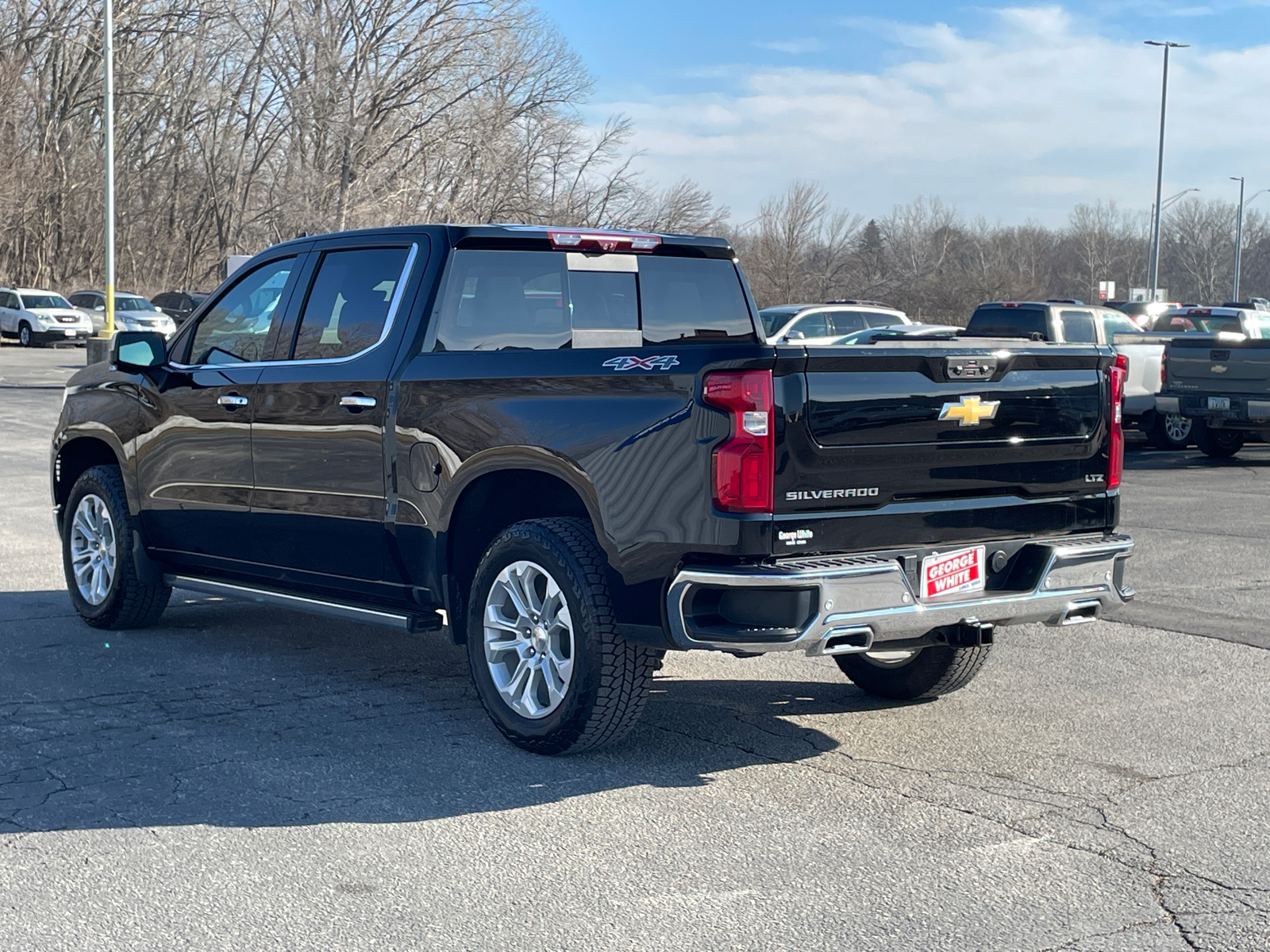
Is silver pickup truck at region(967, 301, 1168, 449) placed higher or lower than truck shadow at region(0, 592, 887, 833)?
higher

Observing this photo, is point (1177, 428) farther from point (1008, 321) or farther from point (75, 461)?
point (75, 461)

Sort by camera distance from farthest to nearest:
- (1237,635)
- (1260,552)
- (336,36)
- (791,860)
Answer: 1. (336,36)
2. (1260,552)
3. (1237,635)
4. (791,860)

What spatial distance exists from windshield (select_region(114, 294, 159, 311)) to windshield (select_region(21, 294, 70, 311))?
6.27ft

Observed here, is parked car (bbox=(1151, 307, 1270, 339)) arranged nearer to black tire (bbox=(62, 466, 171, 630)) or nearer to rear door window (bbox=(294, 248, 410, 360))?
black tire (bbox=(62, 466, 171, 630))

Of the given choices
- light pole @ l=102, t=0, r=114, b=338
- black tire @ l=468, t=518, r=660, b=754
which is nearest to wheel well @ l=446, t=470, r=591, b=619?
black tire @ l=468, t=518, r=660, b=754

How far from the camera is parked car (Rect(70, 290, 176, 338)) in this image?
4266cm

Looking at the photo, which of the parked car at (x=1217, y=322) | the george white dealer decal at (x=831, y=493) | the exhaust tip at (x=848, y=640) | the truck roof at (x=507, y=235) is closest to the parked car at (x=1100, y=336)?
the parked car at (x=1217, y=322)

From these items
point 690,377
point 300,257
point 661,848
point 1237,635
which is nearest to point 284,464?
point 300,257

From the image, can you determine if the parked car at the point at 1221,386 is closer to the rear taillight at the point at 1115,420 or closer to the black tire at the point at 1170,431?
the black tire at the point at 1170,431

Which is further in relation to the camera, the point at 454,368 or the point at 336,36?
the point at 336,36

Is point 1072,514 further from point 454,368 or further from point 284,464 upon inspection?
point 284,464

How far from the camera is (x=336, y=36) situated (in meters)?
49.3

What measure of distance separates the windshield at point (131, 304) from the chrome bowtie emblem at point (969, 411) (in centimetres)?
4213

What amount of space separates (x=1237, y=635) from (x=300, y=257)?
5146mm
